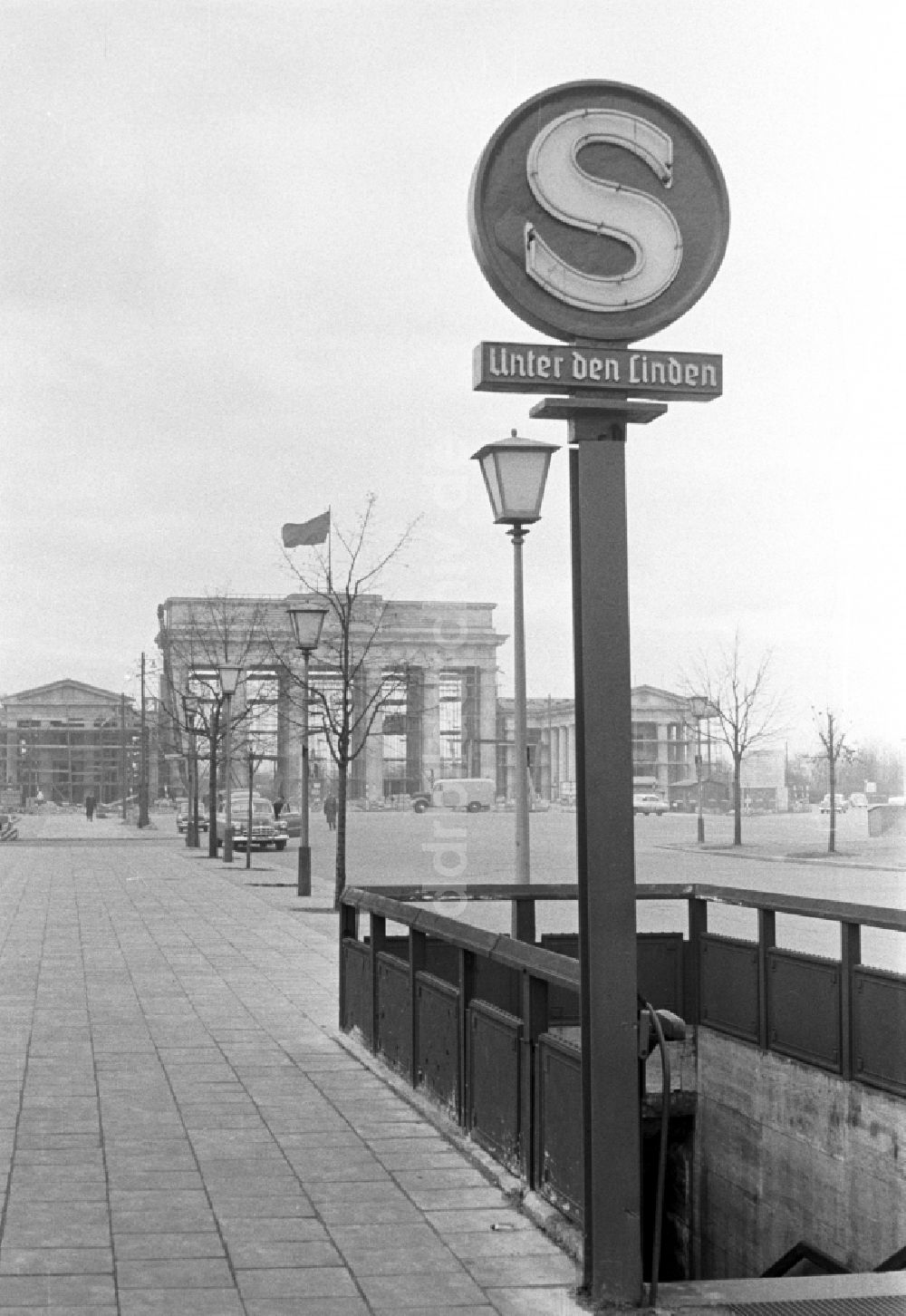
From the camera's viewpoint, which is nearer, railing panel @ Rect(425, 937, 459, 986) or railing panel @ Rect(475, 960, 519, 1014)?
railing panel @ Rect(475, 960, 519, 1014)

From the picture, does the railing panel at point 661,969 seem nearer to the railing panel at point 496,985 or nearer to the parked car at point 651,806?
the railing panel at point 496,985

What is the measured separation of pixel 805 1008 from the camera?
31.0ft

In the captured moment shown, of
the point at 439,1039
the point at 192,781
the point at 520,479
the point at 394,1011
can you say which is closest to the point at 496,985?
the point at 439,1039

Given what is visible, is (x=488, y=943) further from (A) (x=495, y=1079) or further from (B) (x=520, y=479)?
(B) (x=520, y=479)

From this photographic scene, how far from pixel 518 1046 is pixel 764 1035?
3.42 meters

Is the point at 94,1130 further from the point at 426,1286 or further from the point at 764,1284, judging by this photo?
the point at 764,1284

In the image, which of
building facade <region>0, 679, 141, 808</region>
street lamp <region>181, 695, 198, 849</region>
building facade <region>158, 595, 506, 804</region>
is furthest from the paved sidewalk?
building facade <region>0, 679, 141, 808</region>

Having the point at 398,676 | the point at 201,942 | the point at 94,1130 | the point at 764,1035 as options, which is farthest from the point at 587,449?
the point at 398,676

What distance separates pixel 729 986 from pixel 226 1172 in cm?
422

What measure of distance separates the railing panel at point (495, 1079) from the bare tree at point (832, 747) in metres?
29.0

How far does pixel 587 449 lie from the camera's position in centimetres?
551

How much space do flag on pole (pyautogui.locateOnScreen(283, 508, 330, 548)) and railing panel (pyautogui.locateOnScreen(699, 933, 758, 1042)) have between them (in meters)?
17.4

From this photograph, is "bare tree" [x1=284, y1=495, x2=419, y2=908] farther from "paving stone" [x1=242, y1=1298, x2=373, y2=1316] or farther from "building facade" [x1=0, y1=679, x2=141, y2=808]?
"building facade" [x1=0, y1=679, x2=141, y2=808]

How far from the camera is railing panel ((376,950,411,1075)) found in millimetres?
9195
